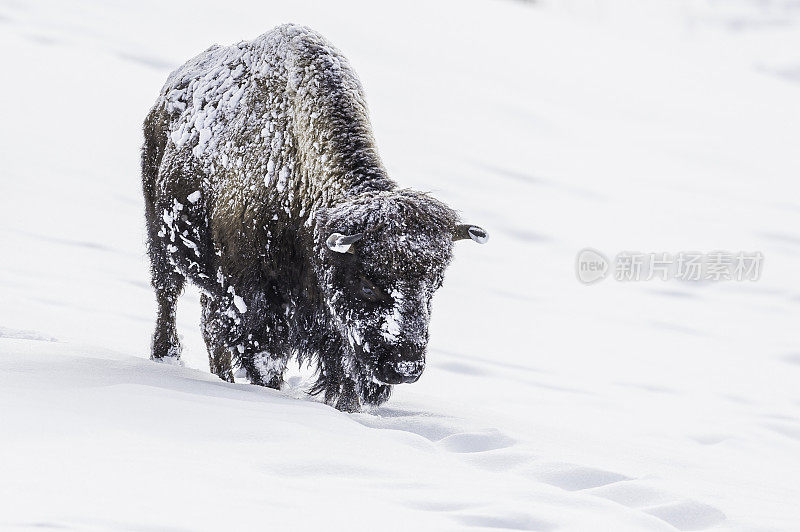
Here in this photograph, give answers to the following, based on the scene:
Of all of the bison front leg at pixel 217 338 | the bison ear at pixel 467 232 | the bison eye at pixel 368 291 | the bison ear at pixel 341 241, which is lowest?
the bison front leg at pixel 217 338

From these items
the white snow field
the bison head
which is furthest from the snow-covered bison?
the white snow field

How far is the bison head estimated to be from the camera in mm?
4035

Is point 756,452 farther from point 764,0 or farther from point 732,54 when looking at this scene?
point 764,0

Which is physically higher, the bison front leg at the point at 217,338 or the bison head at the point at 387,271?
the bison head at the point at 387,271

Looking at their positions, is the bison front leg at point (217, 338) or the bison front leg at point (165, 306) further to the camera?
the bison front leg at point (165, 306)

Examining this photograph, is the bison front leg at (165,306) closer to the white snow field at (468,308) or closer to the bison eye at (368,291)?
the white snow field at (468,308)

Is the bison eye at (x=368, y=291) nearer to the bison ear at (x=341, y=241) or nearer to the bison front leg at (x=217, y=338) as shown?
the bison ear at (x=341, y=241)

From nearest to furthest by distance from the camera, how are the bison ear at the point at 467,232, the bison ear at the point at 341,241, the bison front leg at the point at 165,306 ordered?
the bison ear at the point at 341,241
the bison ear at the point at 467,232
the bison front leg at the point at 165,306

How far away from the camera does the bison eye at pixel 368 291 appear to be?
4.18m

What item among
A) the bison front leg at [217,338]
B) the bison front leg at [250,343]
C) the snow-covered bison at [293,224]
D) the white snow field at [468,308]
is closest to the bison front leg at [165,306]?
the snow-covered bison at [293,224]

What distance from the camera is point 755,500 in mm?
3562

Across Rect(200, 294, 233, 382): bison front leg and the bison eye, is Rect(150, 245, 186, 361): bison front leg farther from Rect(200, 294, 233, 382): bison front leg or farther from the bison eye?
the bison eye

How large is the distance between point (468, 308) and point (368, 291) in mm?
5686

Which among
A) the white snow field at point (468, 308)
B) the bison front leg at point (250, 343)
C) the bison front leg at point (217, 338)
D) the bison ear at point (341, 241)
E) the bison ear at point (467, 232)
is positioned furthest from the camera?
the bison front leg at point (217, 338)
